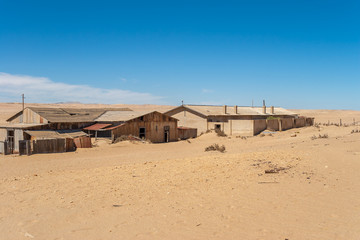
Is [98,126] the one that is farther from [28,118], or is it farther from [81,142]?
[28,118]

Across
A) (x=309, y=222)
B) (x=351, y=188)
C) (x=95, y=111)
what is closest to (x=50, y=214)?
(x=309, y=222)

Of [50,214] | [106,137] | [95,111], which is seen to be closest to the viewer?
[50,214]

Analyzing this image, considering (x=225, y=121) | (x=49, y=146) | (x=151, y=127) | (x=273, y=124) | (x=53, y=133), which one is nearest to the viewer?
(x=49, y=146)

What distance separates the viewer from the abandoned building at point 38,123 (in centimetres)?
2575

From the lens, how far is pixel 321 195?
8.63 m

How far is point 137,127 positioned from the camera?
102 ft

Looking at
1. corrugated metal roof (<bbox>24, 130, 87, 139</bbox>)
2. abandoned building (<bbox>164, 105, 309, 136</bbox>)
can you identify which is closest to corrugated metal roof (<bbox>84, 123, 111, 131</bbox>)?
corrugated metal roof (<bbox>24, 130, 87, 139</bbox>)

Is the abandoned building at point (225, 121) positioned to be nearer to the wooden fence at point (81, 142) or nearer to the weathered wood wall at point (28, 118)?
the wooden fence at point (81, 142)

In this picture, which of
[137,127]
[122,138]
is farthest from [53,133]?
[137,127]

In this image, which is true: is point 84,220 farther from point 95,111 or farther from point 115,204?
point 95,111

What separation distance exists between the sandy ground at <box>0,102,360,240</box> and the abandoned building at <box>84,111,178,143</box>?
1627 cm

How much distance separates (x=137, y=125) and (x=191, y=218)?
2427cm

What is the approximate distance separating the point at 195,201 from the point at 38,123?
24.1 m

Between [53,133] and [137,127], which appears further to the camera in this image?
[137,127]
